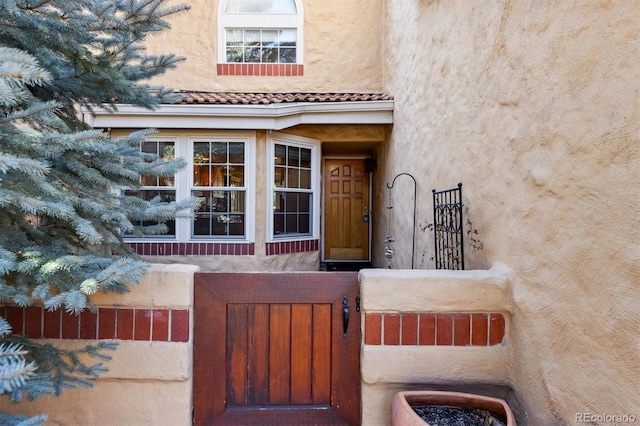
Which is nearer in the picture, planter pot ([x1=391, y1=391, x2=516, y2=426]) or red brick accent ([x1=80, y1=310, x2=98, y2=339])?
planter pot ([x1=391, y1=391, x2=516, y2=426])

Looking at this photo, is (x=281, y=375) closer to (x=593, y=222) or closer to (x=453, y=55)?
(x=593, y=222)

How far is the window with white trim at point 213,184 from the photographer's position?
562cm

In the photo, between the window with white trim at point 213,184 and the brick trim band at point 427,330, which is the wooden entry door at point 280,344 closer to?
the brick trim band at point 427,330

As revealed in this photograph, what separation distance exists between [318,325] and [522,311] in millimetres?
1084

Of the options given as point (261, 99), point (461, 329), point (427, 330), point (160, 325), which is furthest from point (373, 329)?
point (261, 99)

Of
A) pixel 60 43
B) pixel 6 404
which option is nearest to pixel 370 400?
pixel 6 404

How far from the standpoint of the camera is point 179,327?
1.89m

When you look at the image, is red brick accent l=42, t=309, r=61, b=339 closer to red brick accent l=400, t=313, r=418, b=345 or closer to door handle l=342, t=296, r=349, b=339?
door handle l=342, t=296, r=349, b=339

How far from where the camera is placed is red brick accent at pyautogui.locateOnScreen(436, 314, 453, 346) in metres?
1.90

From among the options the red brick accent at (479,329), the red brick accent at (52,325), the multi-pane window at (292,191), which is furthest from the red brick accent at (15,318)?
the multi-pane window at (292,191)

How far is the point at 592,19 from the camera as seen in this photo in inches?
55.9

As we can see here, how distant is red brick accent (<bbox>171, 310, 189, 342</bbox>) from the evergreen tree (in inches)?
11.4

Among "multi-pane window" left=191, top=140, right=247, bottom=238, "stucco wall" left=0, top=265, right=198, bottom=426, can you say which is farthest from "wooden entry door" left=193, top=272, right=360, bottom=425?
"multi-pane window" left=191, top=140, right=247, bottom=238

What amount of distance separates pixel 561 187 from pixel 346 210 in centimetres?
586
